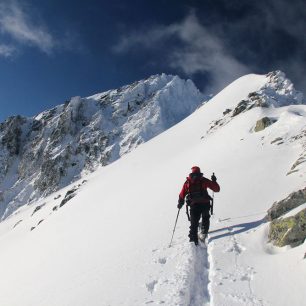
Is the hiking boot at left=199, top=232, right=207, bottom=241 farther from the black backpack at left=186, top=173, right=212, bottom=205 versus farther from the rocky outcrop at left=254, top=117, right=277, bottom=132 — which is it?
the rocky outcrop at left=254, top=117, right=277, bottom=132

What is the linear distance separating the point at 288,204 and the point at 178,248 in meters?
3.28

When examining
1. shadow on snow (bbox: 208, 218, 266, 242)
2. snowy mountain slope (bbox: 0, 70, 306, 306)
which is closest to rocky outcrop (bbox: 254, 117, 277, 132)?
snowy mountain slope (bbox: 0, 70, 306, 306)

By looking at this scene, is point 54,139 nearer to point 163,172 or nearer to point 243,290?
point 163,172

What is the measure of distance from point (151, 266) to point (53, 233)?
14.9 meters

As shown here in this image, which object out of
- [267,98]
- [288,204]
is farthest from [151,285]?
[267,98]

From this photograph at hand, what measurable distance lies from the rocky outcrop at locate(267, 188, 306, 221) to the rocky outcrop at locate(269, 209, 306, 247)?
1173mm

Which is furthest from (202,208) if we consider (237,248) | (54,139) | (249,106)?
(54,139)

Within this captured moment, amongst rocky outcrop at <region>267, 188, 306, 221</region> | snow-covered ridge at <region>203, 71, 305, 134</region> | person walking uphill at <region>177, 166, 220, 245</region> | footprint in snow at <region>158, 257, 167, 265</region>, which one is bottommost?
footprint in snow at <region>158, 257, 167, 265</region>

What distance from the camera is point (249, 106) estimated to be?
41344 mm

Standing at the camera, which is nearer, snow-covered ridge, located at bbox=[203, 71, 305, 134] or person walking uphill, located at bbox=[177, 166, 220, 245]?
person walking uphill, located at bbox=[177, 166, 220, 245]

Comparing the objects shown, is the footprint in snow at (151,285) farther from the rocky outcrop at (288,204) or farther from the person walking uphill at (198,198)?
the rocky outcrop at (288,204)

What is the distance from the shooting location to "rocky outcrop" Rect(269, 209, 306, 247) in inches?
376

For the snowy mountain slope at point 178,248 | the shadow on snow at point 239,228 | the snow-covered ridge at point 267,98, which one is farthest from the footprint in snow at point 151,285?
the snow-covered ridge at point 267,98

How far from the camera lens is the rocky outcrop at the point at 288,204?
1143 cm
